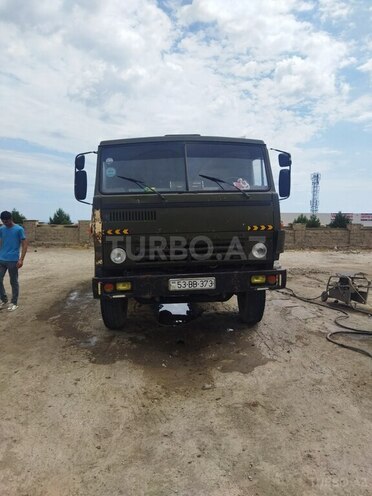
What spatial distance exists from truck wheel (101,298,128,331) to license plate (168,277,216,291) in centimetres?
93

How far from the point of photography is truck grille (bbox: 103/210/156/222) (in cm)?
470

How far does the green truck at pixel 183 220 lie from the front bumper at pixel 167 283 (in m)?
0.01

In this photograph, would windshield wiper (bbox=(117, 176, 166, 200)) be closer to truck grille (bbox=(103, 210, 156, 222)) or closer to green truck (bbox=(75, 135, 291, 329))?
green truck (bbox=(75, 135, 291, 329))

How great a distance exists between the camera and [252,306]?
565 cm

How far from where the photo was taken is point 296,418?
3.39m

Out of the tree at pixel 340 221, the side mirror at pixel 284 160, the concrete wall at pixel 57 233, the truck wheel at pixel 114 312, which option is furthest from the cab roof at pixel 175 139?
the tree at pixel 340 221

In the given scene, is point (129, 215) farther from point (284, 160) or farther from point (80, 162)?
point (284, 160)

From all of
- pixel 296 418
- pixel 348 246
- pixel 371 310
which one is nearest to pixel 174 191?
pixel 296 418

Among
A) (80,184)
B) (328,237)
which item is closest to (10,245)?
(80,184)

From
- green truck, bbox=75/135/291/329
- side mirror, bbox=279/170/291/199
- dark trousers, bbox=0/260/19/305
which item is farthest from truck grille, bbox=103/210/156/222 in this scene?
dark trousers, bbox=0/260/19/305

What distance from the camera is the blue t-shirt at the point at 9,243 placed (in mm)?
6879

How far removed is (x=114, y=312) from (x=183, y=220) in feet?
5.24

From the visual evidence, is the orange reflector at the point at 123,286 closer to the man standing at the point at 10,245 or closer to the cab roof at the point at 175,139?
the cab roof at the point at 175,139

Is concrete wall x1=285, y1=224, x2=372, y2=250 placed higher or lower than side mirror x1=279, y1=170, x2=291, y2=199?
lower
